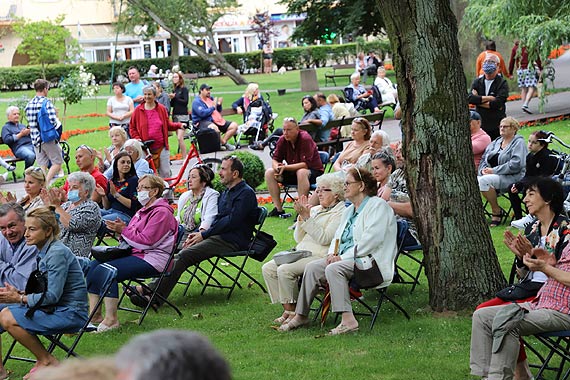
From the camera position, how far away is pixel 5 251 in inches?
306

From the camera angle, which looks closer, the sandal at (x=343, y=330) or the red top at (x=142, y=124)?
the sandal at (x=343, y=330)

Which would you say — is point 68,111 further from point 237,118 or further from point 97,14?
point 97,14

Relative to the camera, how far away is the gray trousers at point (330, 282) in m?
7.72

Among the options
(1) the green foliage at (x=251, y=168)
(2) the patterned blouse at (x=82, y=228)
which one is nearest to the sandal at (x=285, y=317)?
(2) the patterned blouse at (x=82, y=228)

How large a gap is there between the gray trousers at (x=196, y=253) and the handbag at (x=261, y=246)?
0.18 m

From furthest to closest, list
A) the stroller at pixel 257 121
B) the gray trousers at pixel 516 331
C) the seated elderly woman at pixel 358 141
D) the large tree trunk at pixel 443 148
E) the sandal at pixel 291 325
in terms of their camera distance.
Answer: the stroller at pixel 257 121
the seated elderly woman at pixel 358 141
the sandal at pixel 291 325
the large tree trunk at pixel 443 148
the gray trousers at pixel 516 331

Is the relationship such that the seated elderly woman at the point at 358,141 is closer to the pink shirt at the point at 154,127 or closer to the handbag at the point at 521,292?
the pink shirt at the point at 154,127

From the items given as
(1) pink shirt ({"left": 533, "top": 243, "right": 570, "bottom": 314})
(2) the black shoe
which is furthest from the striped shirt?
(1) pink shirt ({"left": 533, "top": 243, "right": 570, "bottom": 314})

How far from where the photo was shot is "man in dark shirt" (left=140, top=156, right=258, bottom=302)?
9.32 meters

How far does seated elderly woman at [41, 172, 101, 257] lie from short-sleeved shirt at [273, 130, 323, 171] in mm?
4157

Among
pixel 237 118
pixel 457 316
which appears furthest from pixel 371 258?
pixel 237 118

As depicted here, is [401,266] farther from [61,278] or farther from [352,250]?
[61,278]

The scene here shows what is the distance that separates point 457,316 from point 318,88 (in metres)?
31.5

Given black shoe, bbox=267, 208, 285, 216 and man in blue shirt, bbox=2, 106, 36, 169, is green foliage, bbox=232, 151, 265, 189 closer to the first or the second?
black shoe, bbox=267, 208, 285, 216
